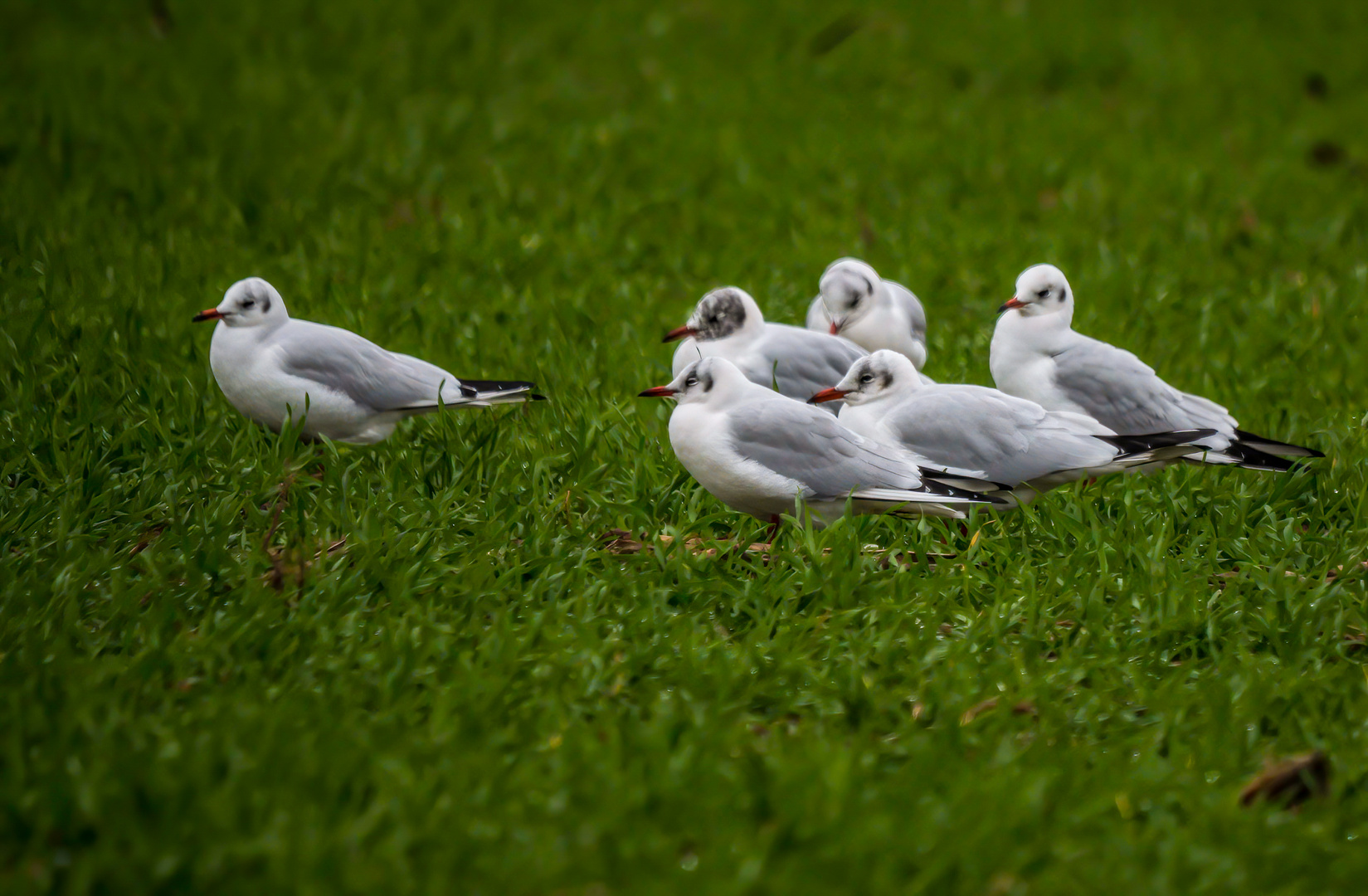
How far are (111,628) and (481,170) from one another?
5232 mm

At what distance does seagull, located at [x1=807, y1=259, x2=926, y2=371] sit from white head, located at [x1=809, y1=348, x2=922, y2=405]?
0.95m

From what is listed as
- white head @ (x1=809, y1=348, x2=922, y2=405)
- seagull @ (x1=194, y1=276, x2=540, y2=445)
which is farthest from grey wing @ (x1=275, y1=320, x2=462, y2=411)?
white head @ (x1=809, y1=348, x2=922, y2=405)

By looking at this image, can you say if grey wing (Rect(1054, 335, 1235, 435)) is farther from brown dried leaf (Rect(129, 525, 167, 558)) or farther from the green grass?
brown dried leaf (Rect(129, 525, 167, 558))

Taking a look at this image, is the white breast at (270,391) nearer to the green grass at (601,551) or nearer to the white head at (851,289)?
the green grass at (601,551)

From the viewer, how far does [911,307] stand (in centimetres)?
573

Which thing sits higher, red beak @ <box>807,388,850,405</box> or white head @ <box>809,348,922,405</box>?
white head @ <box>809,348,922,405</box>

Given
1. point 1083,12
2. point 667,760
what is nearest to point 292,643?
point 667,760

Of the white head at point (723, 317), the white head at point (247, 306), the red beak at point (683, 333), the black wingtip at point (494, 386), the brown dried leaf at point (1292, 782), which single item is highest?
the white head at point (723, 317)

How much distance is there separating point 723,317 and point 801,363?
355 millimetres

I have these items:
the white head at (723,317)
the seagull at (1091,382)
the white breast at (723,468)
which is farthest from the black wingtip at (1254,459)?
the white head at (723,317)

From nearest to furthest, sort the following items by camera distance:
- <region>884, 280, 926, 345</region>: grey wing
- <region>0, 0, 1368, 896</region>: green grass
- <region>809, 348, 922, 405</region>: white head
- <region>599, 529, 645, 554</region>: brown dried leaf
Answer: <region>0, 0, 1368, 896</region>: green grass, <region>599, 529, 645, 554</region>: brown dried leaf, <region>809, 348, 922, 405</region>: white head, <region>884, 280, 926, 345</region>: grey wing

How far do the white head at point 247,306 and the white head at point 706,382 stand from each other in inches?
56.7

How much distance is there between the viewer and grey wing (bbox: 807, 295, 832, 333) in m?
5.83

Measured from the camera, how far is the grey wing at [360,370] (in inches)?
179
